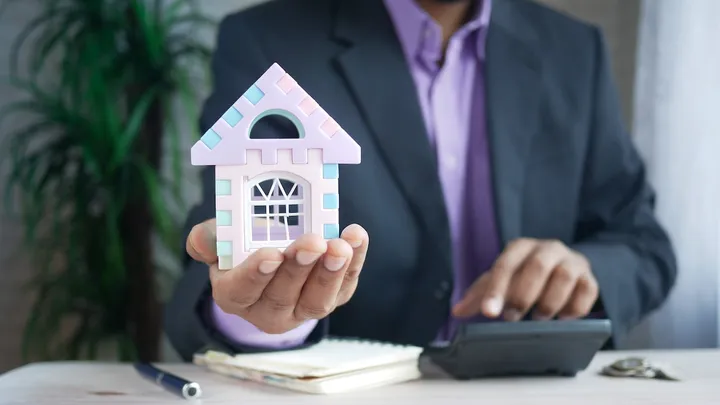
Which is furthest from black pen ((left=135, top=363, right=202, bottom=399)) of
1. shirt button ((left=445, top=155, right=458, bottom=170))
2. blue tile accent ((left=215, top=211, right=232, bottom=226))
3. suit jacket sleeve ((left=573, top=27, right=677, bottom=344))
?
suit jacket sleeve ((left=573, top=27, right=677, bottom=344))

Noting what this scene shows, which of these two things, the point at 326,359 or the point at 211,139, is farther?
the point at 326,359

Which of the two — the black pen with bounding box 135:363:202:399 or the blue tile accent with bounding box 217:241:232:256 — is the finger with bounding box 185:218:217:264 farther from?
the black pen with bounding box 135:363:202:399

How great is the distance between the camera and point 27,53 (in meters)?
1.53

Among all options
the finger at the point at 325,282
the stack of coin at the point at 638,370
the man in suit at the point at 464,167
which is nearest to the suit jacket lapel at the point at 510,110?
the man in suit at the point at 464,167

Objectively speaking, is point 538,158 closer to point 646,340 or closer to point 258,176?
point 646,340

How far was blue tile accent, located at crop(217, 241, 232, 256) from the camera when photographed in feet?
1.69

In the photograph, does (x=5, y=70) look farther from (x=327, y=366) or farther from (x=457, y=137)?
(x=327, y=366)

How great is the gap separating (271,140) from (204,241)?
3.7 inches

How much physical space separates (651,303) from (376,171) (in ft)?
1.51

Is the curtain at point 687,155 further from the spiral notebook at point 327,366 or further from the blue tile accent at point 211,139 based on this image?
the blue tile accent at point 211,139

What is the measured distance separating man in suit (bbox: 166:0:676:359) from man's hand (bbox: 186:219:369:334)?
18 centimetres

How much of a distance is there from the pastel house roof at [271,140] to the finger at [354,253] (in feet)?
0.16

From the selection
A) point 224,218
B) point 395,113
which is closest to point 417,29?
point 395,113

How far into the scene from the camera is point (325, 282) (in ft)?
1.69
